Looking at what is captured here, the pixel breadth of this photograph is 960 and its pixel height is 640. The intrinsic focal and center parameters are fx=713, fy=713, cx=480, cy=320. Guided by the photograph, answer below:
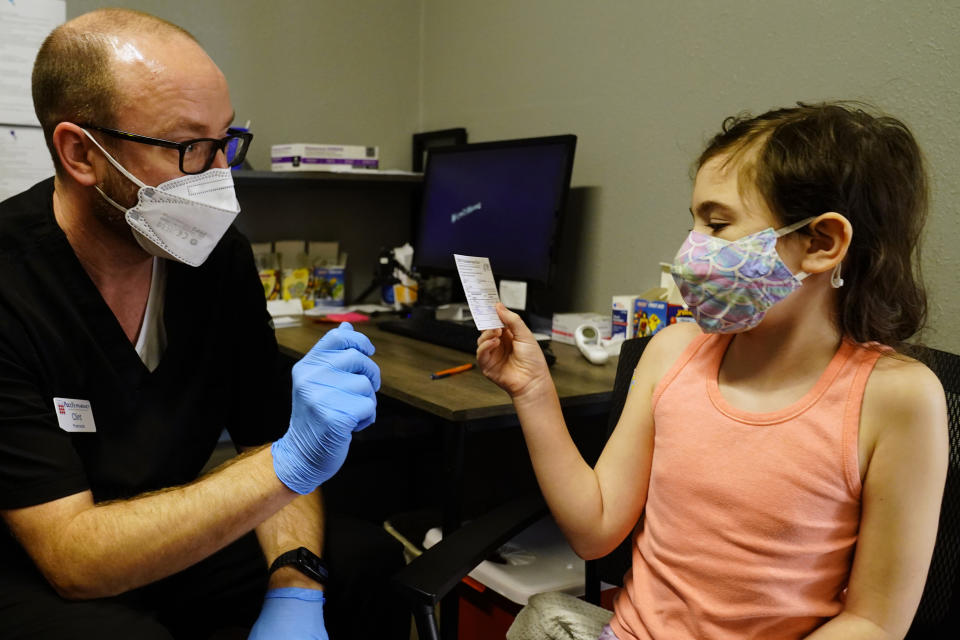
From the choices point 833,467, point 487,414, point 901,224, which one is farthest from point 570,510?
point 901,224

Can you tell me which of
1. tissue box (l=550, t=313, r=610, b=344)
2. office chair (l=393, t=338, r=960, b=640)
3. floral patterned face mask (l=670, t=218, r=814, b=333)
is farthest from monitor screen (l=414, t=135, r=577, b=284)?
office chair (l=393, t=338, r=960, b=640)

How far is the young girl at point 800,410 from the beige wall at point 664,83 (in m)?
0.46

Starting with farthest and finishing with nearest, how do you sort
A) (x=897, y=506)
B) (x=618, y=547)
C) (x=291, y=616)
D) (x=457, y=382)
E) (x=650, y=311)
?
(x=650, y=311) → (x=457, y=382) → (x=618, y=547) → (x=291, y=616) → (x=897, y=506)

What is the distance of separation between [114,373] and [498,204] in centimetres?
115

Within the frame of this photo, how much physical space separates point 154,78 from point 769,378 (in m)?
1.03

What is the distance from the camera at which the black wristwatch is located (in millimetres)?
1150

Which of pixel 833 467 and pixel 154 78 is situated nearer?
pixel 833 467

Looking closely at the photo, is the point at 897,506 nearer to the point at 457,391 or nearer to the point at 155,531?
the point at 457,391

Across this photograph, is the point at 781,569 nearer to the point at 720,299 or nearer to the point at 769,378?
the point at 769,378

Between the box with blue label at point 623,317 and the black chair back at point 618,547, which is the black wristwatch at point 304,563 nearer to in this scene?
the black chair back at point 618,547

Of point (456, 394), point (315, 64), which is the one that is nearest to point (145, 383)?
point (456, 394)

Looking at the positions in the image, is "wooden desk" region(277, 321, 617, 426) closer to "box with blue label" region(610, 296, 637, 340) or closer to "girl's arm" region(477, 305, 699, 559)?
"box with blue label" region(610, 296, 637, 340)

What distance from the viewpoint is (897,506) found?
0.82m

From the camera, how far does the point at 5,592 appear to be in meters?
1.00
